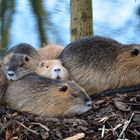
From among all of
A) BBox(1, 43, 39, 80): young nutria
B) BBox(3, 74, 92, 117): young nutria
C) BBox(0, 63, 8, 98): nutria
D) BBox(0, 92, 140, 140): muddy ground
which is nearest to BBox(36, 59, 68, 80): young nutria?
BBox(1, 43, 39, 80): young nutria

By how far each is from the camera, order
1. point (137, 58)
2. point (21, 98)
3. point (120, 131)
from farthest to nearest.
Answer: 1. point (137, 58)
2. point (21, 98)
3. point (120, 131)

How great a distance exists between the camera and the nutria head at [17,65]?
20.8 feet

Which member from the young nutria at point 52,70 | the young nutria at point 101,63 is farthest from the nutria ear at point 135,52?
the young nutria at point 52,70

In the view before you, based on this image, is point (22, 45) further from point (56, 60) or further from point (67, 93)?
point (67, 93)

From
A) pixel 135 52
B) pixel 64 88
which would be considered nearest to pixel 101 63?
Answer: pixel 135 52

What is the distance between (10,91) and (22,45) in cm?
60

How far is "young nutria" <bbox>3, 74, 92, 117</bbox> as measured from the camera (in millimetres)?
6094

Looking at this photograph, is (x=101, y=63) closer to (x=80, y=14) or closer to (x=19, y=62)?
(x=80, y=14)

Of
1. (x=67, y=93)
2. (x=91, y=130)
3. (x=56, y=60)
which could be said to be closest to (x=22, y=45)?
(x=56, y=60)

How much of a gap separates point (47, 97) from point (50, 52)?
88cm

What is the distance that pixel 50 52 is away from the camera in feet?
22.9

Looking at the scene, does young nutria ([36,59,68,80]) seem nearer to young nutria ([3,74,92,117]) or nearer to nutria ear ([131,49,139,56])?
young nutria ([3,74,92,117])

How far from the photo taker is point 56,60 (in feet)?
21.9

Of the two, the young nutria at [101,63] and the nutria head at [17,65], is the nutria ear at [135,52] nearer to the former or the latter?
the young nutria at [101,63]
